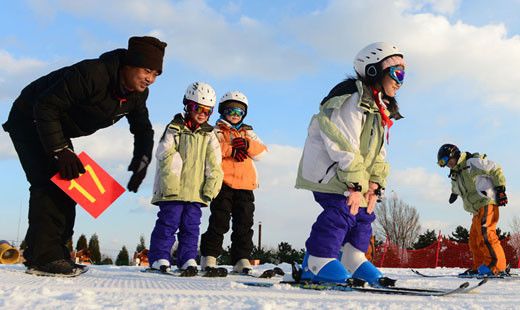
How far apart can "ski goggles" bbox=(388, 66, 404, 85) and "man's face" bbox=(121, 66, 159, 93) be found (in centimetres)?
178

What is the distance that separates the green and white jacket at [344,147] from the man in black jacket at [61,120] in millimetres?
1314

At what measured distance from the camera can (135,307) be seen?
2.19 meters

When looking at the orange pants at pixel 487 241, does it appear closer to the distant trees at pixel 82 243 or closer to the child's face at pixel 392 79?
the child's face at pixel 392 79

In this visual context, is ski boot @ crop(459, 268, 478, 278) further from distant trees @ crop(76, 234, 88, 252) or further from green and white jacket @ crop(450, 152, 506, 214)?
distant trees @ crop(76, 234, 88, 252)

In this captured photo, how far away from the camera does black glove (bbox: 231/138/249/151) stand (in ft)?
20.3

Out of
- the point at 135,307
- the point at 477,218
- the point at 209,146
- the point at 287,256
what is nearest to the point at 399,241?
the point at 287,256

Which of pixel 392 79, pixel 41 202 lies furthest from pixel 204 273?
pixel 392 79

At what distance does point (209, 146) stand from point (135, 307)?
3.85 m

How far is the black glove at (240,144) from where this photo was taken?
6.20 meters

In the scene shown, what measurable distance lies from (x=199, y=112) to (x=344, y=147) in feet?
8.20

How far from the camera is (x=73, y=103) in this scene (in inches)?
159

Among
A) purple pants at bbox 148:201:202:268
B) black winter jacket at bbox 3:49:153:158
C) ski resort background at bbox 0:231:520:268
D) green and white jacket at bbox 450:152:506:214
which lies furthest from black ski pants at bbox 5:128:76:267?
ski resort background at bbox 0:231:520:268

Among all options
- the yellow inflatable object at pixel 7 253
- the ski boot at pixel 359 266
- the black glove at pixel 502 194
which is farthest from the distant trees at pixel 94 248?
the ski boot at pixel 359 266

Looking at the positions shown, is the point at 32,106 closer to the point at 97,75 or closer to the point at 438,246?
the point at 97,75
